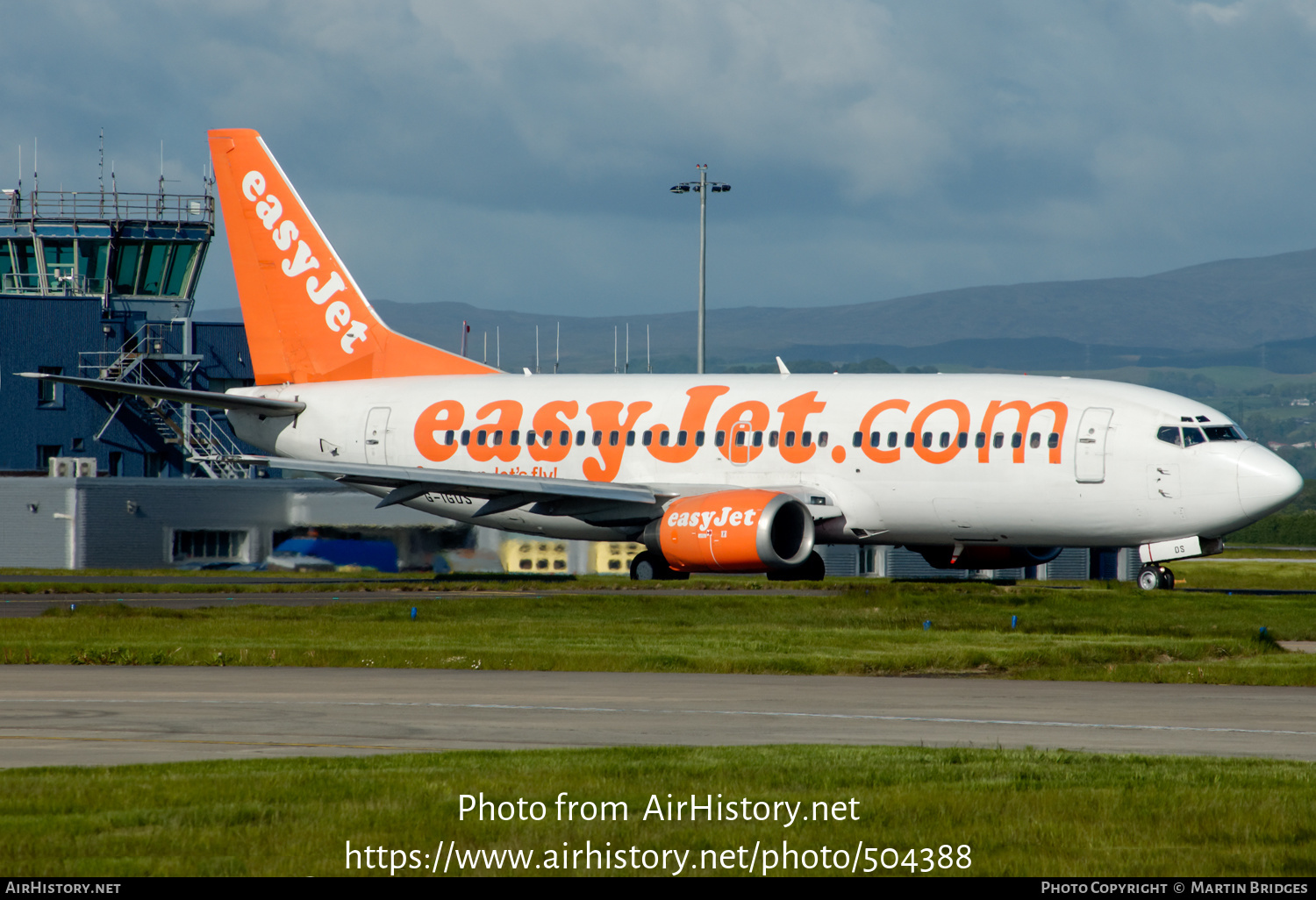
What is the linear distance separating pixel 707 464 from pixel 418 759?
84.3 feet

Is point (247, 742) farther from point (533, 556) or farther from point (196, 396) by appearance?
point (533, 556)

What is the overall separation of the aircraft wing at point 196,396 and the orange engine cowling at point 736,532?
36.3 feet

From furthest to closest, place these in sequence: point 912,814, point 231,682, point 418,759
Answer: point 231,682
point 418,759
point 912,814

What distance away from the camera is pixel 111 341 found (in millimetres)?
71125

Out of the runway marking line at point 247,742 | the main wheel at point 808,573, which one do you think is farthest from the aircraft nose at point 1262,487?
the runway marking line at point 247,742

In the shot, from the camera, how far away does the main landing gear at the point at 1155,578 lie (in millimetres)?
34688

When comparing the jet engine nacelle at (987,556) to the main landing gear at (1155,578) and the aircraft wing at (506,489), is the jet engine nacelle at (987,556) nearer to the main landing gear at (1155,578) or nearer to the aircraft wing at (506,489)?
the main landing gear at (1155,578)

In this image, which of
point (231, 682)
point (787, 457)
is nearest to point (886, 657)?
point (231, 682)

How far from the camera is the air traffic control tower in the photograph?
229 ft

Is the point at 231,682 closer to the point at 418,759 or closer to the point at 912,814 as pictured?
the point at 418,759

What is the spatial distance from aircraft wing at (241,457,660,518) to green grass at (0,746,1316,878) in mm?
23542

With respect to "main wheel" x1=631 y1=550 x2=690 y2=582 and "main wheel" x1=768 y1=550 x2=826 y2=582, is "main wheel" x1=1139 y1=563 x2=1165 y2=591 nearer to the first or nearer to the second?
"main wheel" x1=768 y1=550 x2=826 y2=582

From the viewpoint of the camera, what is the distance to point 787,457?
36.6 m

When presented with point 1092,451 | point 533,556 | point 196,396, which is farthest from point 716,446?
point 196,396
